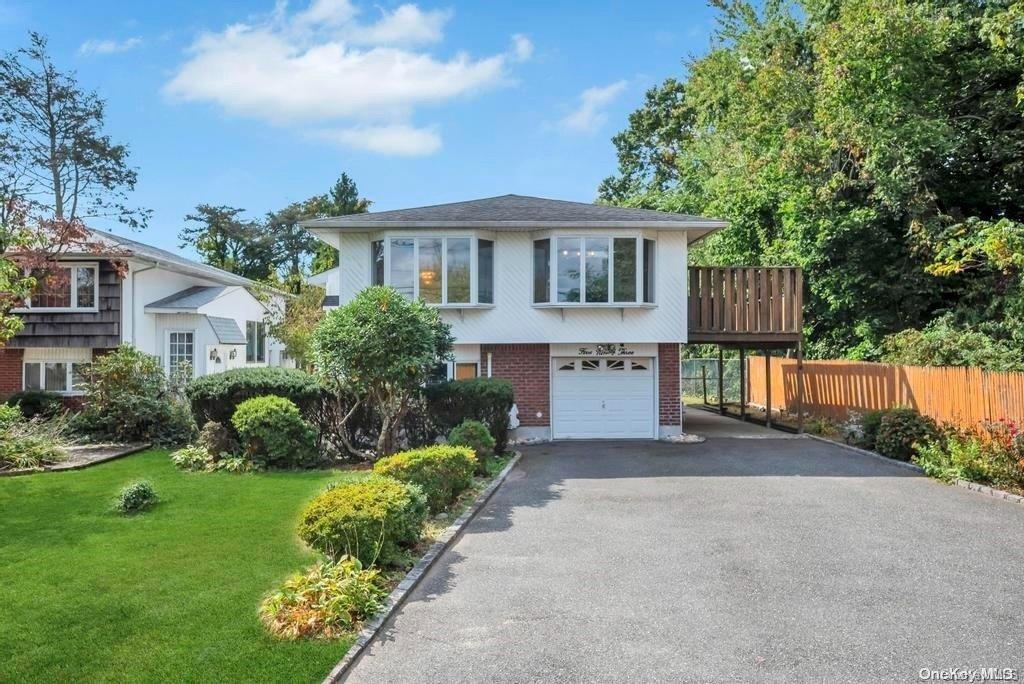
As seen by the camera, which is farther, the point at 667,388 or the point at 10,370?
the point at 10,370

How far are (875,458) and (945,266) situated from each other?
23.2 feet

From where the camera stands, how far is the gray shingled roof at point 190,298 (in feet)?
66.7

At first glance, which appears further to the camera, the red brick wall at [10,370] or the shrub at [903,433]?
the red brick wall at [10,370]

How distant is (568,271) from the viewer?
16.3 metres

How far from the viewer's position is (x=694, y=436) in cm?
1692

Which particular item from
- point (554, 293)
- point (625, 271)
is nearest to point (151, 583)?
point (554, 293)

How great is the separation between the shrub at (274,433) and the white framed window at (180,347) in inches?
368

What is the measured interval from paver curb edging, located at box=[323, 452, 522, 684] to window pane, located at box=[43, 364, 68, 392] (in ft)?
49.3

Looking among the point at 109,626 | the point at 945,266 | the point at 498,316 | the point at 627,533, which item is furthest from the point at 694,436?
the point at 109,626

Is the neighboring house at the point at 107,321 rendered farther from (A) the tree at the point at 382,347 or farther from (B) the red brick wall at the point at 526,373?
(B) the red brick wall at the point at 526,373

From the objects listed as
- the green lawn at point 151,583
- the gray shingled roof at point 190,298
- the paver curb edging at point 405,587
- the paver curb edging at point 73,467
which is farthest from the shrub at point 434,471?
the gray shingled roof at point 190,298

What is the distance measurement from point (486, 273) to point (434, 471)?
800cm

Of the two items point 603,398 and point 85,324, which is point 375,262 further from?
point 85,324

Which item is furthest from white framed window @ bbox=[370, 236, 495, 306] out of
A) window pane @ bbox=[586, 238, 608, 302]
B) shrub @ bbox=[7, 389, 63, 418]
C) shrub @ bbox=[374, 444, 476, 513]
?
shrub @ bbox=[7, 389, 63, 418]
